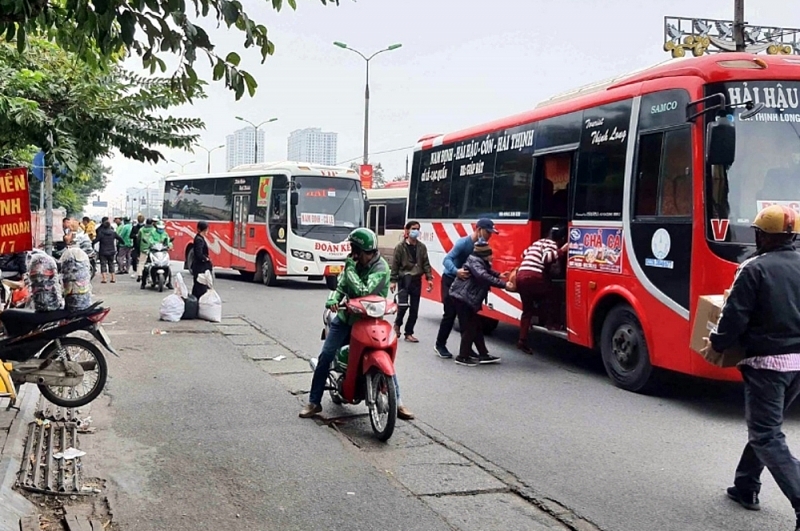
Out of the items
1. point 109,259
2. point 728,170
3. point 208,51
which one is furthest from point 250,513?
point 109,259

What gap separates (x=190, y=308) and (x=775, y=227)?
10.6 meters

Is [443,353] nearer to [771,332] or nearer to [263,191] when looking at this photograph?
[771,332]

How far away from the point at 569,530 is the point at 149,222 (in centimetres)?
1623

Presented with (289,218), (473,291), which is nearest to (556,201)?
(473,291)

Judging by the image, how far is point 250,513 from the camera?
4.80m

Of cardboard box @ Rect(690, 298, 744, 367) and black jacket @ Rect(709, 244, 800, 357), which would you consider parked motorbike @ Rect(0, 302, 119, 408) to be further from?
black jacket @ Rect(709, 244, 800, 357)

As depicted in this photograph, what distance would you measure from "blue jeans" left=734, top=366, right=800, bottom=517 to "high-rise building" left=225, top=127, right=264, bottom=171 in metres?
47.6

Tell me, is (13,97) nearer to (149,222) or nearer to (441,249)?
(441,249)

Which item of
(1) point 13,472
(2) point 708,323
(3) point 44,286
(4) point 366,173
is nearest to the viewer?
(2) point 708,323

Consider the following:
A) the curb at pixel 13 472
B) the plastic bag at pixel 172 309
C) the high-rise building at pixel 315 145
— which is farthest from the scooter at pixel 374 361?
the high-rise building at pixel 315 145

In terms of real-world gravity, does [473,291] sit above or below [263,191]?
below

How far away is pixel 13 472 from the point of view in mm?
5277

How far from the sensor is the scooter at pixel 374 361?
630cm

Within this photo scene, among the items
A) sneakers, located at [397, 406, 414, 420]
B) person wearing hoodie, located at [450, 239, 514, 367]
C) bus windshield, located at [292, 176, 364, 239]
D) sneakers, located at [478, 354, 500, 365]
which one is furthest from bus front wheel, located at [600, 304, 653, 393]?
bus windshield, located at [292, 176, 364, 239]
